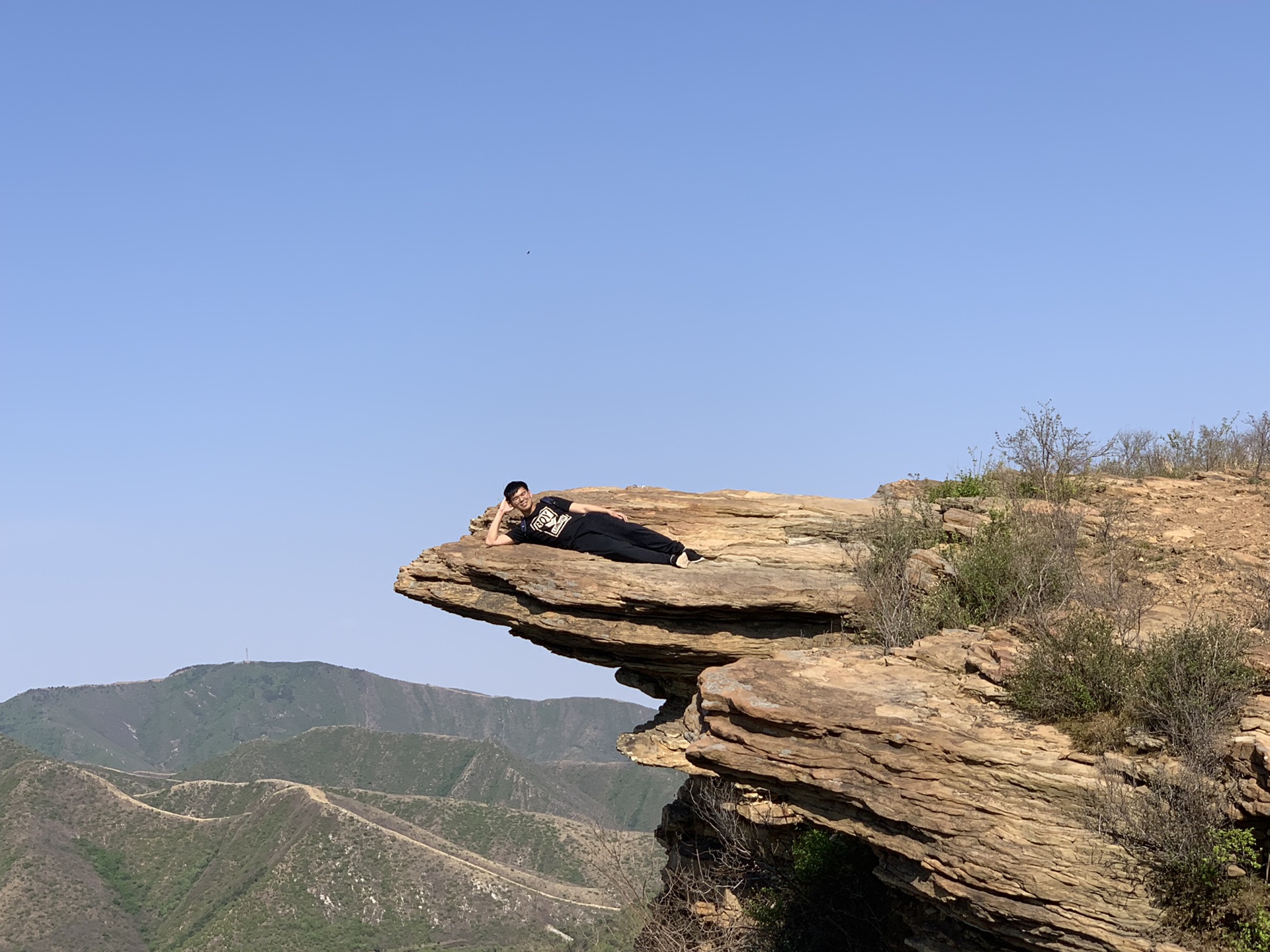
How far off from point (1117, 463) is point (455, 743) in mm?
110233

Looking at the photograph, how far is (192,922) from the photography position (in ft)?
210

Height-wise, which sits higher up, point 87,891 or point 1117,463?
point 1117,463

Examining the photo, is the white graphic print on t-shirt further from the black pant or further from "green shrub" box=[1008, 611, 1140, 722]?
"green shrub" box=[1008, 611, 1140, 722]

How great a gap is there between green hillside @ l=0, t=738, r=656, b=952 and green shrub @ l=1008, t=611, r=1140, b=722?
52026mm

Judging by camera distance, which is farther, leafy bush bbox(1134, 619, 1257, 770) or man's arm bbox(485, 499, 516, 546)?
man's arm bbox(485, 499, 516, 546)

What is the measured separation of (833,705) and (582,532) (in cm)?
494

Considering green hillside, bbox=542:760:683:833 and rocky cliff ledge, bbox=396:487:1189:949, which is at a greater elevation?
rocky cliff ledge, bbox=396:487:1189:949

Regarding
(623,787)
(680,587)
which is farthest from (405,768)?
(680,587)

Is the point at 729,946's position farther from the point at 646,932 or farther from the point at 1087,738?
the point at 1087,738

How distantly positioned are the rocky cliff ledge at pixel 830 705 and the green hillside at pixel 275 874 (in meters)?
47.3

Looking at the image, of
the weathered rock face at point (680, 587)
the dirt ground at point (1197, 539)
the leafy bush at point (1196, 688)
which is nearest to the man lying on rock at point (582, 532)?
the weathered rock face at point (680, 587)

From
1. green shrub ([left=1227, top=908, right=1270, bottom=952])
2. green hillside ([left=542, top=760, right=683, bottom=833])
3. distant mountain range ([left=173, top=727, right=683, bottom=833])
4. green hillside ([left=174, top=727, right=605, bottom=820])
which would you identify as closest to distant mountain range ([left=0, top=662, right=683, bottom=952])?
green hillside ([left=174, top=727, right=605, bottom=820])

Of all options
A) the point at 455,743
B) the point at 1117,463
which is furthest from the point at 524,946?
the point at 455,743

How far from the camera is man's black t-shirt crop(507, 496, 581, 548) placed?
13602 mm
